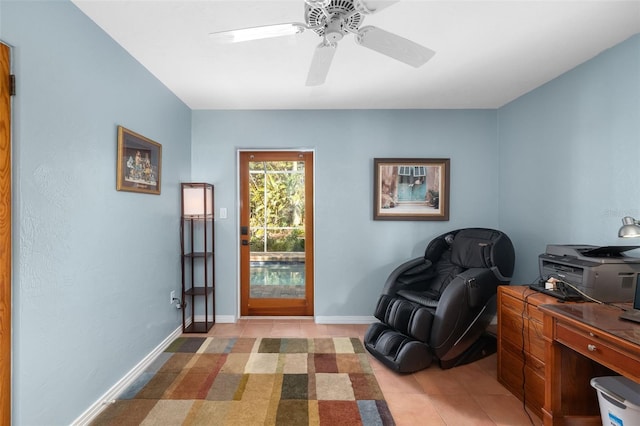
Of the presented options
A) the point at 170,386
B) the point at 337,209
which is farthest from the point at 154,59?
the point at 170,386

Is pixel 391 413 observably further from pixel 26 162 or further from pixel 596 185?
pixel 26 162

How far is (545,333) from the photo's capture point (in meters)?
1.74

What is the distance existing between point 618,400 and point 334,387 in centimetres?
160

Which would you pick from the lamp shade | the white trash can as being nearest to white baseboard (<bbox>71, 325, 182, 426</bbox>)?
the lamp shade

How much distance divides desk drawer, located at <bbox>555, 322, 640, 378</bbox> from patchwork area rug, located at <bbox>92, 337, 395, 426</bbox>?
1.14 metres

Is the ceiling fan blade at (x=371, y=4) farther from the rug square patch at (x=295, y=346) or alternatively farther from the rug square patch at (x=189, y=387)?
the rug square patch at (x=295, y=346)

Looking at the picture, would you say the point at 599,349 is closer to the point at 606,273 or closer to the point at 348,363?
the point at 606,273

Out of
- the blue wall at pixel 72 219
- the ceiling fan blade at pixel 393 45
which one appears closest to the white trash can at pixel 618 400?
the ceiling fan blade at pixel 393 45

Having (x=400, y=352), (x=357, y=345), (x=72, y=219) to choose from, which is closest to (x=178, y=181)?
(x=72, y=219)

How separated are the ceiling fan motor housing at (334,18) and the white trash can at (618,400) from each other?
2.23 metres

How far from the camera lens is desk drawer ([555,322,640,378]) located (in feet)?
4.17

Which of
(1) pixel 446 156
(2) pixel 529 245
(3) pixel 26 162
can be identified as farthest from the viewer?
(1) pixel 446 156

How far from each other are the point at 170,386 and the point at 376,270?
2.26 metres

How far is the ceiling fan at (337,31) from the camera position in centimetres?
125
